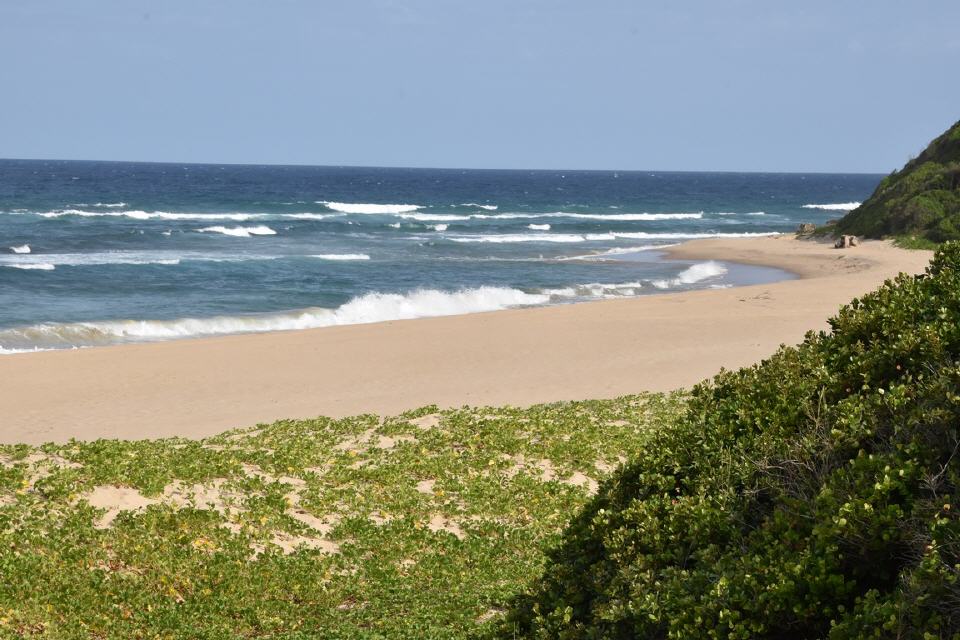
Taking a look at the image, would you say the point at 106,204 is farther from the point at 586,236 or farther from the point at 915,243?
the point at 915,243

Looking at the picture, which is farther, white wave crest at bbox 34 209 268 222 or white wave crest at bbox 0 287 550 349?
white wave crest at bbox 34 209 268 222

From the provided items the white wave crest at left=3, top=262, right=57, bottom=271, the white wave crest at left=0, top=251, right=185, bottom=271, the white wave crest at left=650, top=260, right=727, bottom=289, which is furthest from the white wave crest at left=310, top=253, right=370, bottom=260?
the white wave crest at left=650, top=260, right=727, bottom=289

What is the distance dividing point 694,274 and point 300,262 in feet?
53.5

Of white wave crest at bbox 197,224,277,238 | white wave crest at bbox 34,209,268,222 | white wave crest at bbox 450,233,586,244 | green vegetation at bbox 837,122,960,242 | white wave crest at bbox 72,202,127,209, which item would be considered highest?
green vegetation at bbox 837,122,960,242

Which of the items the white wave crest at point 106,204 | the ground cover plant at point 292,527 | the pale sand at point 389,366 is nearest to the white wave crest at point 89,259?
the pale sand at point 389,366

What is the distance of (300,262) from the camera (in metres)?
42.7

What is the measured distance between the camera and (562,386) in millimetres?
18062

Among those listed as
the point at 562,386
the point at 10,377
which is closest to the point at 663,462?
the point at 562,386

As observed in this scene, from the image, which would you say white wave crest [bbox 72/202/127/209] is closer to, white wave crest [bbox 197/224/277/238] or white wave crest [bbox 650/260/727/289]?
white wave crest [bbox 197/224/277/238]

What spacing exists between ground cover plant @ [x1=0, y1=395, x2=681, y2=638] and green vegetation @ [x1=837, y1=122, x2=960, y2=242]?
31.6 metres

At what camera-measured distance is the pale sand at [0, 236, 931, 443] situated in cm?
1652

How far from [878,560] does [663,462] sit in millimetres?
1586

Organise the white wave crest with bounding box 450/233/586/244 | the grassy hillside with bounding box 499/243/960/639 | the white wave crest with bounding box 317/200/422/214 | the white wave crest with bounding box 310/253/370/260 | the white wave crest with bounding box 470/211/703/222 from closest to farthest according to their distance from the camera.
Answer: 1. the grassy hillside with bounding box 499/243/960/639
2. the white wave crest with bounding box 310/253/370/260
3. the white wave crest with bounding box 450/233/586/244
4. the white wave crest with bounding box 470/211/703/222
5. the white wave crest with bounding box 317/200/422/214

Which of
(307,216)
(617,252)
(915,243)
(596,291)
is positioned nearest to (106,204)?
(307,216)
